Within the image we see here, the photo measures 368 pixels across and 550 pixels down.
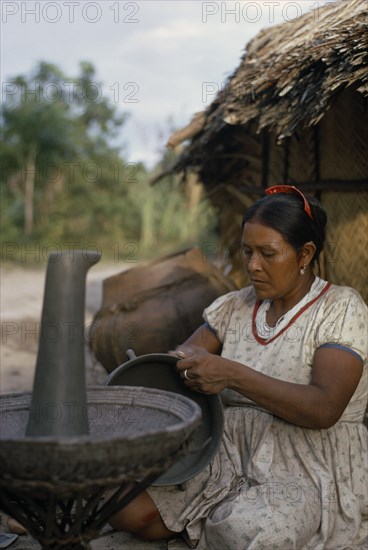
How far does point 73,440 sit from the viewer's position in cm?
186

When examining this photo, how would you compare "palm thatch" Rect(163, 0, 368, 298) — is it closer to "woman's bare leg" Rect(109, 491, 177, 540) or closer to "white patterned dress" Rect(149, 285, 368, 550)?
"white patterned dress" Rect(149, 285, 368, 550)

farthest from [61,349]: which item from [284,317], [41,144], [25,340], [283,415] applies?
[41,144]

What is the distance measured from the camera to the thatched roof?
3.55 metres

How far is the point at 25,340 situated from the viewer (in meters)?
7.21

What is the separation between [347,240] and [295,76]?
0.99 metres

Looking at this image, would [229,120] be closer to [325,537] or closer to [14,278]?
[325,537]

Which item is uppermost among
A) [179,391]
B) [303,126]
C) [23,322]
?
[303,126]

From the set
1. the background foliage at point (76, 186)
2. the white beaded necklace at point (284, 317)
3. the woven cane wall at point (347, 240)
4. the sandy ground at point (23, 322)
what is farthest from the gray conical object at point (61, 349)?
the background foliage at point (76, 186)

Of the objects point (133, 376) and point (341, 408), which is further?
point (133, 376)

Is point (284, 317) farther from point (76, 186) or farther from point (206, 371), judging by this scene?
point (76, 186)

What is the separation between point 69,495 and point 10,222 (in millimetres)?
13648

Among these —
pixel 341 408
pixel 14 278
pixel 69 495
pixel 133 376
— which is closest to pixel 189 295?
pixel 133 376

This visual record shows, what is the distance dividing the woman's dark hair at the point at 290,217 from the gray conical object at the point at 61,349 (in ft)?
3.05

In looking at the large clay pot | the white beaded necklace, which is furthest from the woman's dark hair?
the large clay pot
